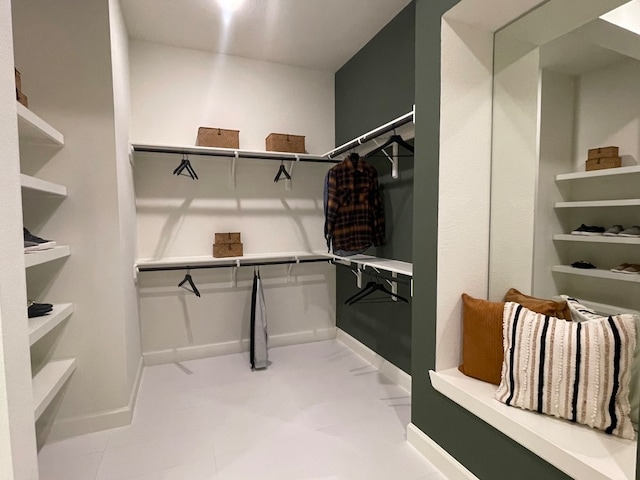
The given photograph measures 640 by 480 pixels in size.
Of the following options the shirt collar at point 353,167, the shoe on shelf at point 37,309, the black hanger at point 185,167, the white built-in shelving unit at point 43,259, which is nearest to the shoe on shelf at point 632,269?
the shirt collar at point 353,167

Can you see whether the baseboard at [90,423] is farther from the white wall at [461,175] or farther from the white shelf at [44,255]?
the white wall at [461,175]

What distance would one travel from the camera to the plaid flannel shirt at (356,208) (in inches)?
101

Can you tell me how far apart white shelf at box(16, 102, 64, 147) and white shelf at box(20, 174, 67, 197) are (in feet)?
0.74

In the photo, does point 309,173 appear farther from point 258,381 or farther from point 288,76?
point 258,381

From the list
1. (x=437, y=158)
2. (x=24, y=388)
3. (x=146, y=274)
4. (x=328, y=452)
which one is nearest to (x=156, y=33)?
(x=146, y=274)

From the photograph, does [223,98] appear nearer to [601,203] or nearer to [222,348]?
[222,348]

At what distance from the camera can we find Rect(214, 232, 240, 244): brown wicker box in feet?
9.39

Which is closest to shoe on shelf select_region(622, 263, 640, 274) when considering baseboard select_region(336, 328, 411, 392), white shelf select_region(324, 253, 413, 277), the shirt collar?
white shelf select_region(324, 253, 413, 277)

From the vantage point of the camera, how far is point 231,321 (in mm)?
3070

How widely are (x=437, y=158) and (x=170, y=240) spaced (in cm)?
226

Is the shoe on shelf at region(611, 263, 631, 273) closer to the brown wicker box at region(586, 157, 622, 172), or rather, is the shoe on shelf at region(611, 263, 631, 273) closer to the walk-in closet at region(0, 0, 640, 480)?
the walk-in closet at region(0, 0, 640, 480)

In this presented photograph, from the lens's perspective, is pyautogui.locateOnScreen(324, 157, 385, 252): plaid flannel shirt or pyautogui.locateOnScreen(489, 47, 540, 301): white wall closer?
pyautogui.locateOnScreen(489, 47, 540, 301): white wall

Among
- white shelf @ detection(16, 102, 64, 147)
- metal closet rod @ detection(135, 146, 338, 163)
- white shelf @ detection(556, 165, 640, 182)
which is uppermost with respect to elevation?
metal closet rod @ detection(135, 146, 338, 163)

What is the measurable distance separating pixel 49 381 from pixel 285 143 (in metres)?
2.27
